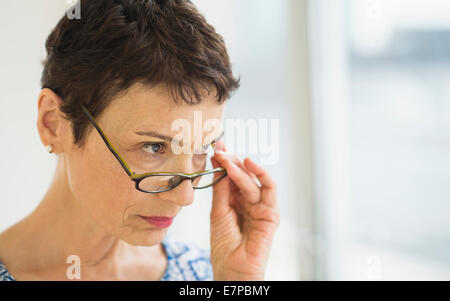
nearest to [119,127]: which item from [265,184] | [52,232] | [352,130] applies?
[52,232]

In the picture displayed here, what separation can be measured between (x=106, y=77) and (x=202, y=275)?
1.82 ft

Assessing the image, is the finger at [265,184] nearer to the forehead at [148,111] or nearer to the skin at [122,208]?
the skin at [122,208]

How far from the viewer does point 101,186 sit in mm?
758

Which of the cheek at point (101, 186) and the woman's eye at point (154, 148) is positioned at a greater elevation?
the woman's eye at point (154, 148)

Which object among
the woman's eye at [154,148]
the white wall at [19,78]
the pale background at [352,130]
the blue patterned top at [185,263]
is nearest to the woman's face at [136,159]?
the woman's eye at [154,148]

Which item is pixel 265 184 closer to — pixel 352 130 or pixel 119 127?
pixel 119 127

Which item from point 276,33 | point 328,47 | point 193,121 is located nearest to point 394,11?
point 328,47

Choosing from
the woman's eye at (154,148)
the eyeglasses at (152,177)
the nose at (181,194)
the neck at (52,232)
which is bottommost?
the neck at (52,232)

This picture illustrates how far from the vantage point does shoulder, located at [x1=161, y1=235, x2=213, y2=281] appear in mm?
998

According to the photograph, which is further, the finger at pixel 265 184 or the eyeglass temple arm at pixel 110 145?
the finger at pixel 265 184

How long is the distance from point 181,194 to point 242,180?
0.60 feet

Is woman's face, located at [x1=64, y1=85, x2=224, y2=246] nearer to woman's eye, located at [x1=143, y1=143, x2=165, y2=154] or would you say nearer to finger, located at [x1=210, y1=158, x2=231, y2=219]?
woman's eye, located at [x1=143, y1=143, x2=165, y2=154]

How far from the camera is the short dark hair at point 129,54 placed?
2.22ft
